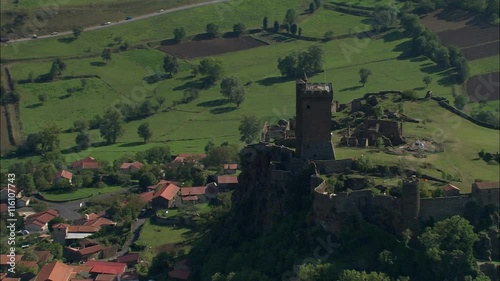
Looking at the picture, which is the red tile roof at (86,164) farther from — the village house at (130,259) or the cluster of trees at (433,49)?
the cluster of trees at (433,49)

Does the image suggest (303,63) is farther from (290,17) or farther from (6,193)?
(6,193)

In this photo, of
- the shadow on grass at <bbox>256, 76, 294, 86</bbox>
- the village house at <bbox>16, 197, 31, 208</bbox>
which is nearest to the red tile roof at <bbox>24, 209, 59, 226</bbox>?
the village house at <bbox>16, 197, 31, 208</bbox>

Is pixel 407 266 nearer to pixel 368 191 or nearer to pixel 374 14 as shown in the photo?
pixel 368 191

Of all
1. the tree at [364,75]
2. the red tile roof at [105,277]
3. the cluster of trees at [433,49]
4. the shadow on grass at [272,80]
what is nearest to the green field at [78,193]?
the red tile roof at [105,277]

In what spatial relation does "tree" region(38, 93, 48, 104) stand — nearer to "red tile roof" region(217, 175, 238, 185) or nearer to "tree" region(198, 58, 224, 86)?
"tree" region(198, 58, 224, 86)

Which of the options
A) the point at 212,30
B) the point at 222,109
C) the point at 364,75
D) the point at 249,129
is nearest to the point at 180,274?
the point at 249,129

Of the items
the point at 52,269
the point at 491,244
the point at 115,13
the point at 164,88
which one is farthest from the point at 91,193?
the point at 115,13

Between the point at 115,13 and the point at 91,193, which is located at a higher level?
the point at 115,13
